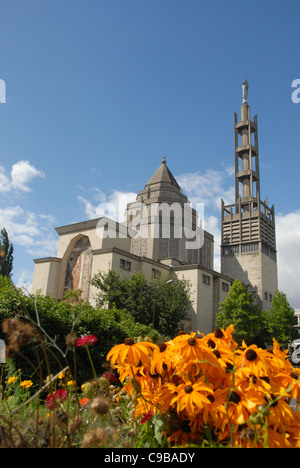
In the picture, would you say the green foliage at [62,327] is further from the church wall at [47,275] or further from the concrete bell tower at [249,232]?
the concrete bell tower at [249,232]

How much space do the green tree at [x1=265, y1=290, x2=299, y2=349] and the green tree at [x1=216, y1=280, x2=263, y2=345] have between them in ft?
11.8

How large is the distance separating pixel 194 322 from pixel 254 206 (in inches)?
1055

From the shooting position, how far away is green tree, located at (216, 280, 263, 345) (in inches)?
1447

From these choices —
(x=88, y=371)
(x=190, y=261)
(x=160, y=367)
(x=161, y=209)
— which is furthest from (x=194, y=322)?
(x=160, y=367)

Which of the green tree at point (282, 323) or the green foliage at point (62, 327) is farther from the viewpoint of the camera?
the green tree at point (282, 323)

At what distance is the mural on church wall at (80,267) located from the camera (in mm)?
40219

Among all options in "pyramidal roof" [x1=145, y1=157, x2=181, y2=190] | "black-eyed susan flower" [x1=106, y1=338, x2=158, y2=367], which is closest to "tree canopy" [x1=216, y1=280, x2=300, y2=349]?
"pyramidal roof" [x1=145, y1=157, x2=181, y2=190]

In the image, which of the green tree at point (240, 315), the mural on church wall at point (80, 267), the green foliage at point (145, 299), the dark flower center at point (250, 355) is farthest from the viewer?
the mural on church wall at point (80, 267)

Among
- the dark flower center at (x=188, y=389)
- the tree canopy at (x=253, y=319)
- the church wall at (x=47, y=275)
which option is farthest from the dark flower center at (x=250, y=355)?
the church wall at (x=47, y=275)

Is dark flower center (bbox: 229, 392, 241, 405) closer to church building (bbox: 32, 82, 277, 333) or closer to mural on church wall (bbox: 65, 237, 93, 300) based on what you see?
church building (bbox: 32, 82, 277, 333)

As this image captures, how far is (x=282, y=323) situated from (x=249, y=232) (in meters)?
17.9

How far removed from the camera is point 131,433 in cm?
223

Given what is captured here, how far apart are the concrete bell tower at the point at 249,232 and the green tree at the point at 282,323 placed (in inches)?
332
